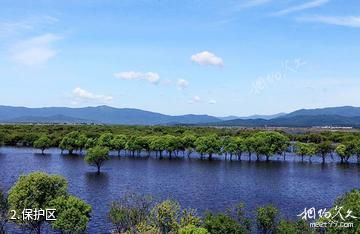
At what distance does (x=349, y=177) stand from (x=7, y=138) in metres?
133

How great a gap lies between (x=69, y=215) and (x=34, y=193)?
4173 mm

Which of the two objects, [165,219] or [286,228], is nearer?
[286,228]

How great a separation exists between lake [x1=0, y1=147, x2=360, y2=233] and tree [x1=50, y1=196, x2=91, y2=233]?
11481 mm

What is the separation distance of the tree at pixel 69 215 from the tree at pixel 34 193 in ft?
3.93

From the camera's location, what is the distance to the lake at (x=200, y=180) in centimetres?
7288

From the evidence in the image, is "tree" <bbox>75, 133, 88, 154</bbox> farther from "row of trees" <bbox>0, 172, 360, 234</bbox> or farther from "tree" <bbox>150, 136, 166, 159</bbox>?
"row of trees" <bbox>0, 172, 360, 234</bbox>

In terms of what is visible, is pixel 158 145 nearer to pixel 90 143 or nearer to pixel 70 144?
pixel 90 143

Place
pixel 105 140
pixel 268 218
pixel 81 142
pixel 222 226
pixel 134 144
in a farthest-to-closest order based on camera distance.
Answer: pixel 105 140 → pixel 81 142 → pixel 134 144 → pixel 268 218 → pixel 222 226

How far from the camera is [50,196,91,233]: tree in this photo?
41.1 m

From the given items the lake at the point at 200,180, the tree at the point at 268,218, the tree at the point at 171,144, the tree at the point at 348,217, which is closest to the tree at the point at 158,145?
the tree at the point at 171,144

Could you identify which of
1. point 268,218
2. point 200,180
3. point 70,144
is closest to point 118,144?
point 70,144

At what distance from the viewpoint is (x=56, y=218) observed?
42156 mm

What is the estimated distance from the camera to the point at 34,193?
42.6 m

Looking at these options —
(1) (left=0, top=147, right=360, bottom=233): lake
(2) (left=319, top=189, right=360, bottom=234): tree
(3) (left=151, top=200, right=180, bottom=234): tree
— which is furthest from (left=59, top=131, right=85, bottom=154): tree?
(2) (left=319, top=189, right=360, bottom=234): tree
